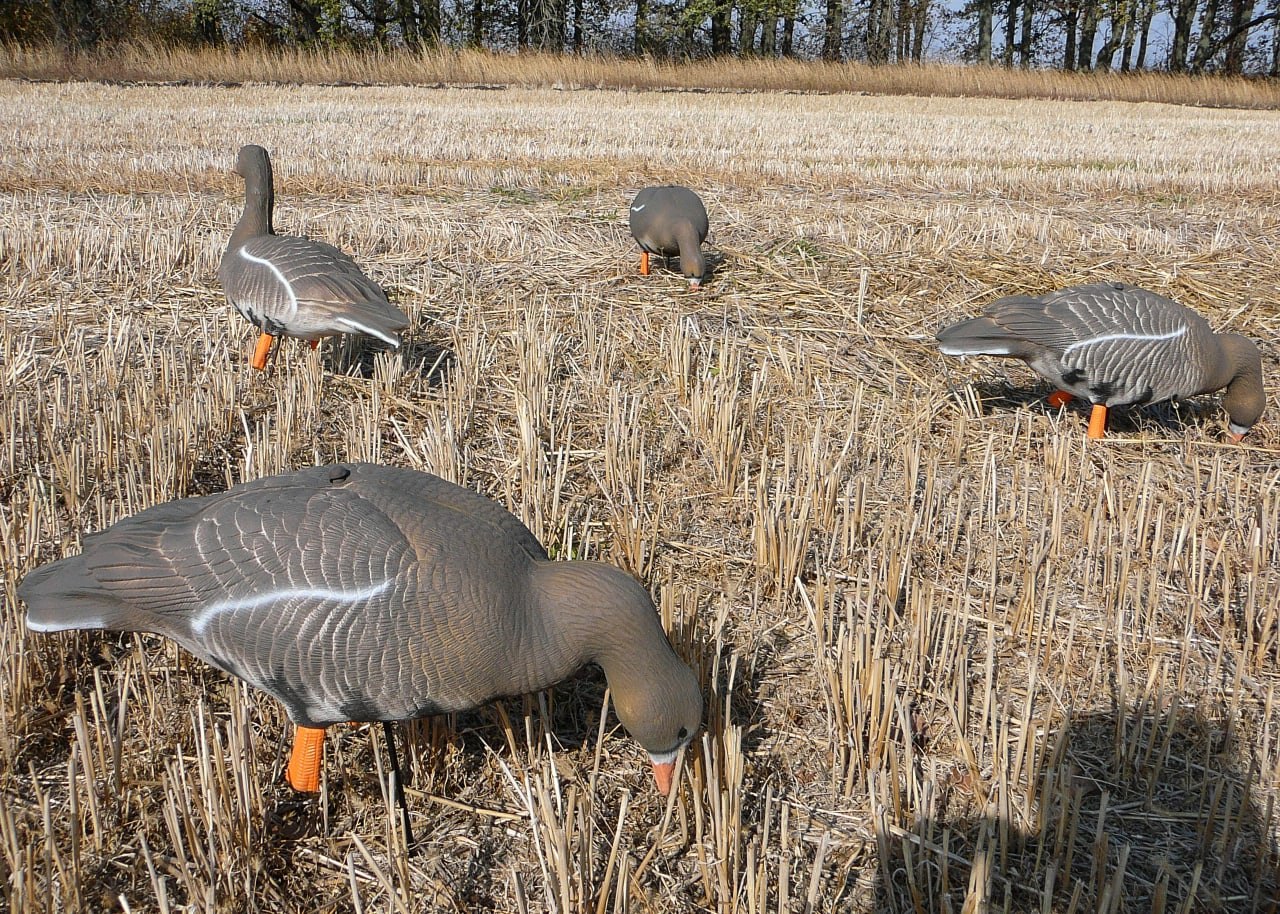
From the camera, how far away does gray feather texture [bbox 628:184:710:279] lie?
21.9 feet

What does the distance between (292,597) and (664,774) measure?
3.39 feet

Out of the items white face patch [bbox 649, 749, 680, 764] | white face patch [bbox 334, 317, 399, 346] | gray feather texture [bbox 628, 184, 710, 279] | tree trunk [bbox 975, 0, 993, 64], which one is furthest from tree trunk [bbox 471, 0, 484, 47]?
white face patch [bbox 649, 749, 680, 764]

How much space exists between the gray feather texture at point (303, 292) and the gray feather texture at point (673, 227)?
246 centimetres

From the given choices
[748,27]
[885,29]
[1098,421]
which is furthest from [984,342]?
[885,29]

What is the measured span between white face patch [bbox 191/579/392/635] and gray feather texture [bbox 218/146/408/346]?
2.34 meters

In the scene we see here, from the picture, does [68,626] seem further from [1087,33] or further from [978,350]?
[1087,33]

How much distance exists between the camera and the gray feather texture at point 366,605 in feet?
7.42

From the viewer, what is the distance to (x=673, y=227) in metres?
6.75

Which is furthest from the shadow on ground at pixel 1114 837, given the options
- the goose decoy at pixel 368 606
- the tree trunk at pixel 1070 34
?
the tree trunk at pixel 1070 34

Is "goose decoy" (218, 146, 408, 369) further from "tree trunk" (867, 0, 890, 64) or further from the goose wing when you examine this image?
"tree trunk" (867, 0, 890, 64)

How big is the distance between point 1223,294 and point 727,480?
4.53m

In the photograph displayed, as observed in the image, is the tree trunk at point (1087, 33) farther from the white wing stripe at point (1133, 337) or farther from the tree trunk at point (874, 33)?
the white wing stripe at point (1133, 337)

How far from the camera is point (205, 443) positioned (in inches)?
172

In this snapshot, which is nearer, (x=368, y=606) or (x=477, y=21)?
(x=368, y=606)
